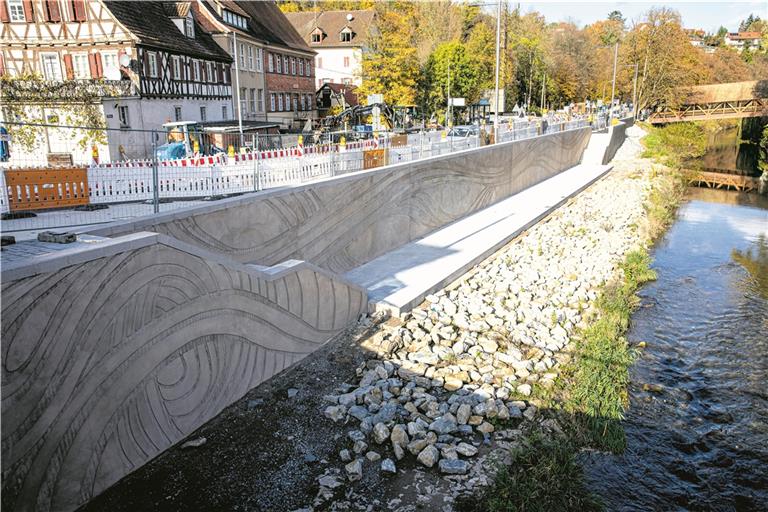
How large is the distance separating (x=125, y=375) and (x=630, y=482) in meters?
7.01

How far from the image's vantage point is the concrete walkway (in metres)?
13.4

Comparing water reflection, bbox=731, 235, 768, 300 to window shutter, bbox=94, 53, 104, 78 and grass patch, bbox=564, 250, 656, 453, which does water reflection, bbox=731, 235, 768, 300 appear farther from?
window shutter, bbox=94, 53, 104, 78

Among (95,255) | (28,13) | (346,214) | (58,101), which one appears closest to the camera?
(95,255)

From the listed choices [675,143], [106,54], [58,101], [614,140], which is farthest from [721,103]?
[58,101]

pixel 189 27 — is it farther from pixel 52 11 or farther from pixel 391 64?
pixel 391 64

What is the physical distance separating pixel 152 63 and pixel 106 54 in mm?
2300

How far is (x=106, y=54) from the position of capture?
30797 mm

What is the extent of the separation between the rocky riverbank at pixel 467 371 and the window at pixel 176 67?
24.6m

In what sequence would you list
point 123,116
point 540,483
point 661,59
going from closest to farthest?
1. point 540,483
2. point 123,116
3. point 661,59

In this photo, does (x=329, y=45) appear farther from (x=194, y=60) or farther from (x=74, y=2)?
(x=74, y=2)

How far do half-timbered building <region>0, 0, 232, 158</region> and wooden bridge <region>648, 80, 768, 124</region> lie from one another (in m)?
52.2

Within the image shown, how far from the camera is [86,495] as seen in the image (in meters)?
6.80

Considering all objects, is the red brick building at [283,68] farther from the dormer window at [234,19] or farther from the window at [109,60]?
the window at [109,60]

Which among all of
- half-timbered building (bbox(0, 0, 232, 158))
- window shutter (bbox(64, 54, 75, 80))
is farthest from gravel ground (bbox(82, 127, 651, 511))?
window shutter (bbox(64, 54, 75, 80))
